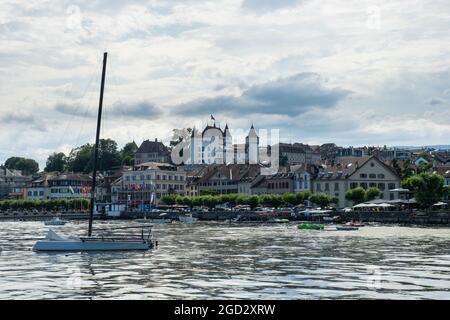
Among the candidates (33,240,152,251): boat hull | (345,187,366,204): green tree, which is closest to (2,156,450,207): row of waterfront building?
(345,187,366,204): green tree

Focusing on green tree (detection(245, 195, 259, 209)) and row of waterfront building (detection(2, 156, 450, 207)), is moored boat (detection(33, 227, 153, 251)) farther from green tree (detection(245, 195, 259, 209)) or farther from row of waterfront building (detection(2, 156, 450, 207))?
green tree (detection(245, 195, 259, 209))

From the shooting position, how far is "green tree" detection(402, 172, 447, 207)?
121 metres

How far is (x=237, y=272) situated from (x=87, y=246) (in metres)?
20.5

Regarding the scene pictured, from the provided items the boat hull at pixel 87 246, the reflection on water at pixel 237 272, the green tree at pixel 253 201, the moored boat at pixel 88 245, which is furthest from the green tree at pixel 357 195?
the boat hull at pixel 87 246

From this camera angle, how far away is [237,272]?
135 feet

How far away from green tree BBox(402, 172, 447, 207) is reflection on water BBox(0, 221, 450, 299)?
58.3 metres

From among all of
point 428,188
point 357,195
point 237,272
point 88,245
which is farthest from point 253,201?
point 237,272

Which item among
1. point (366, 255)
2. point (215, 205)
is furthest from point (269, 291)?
point (215, 205)

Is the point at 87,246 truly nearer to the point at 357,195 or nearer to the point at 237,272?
the point at 237,272

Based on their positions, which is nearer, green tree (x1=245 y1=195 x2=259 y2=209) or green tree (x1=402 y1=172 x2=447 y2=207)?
green tree (x1=402 y1=172 x2=447 y2=207)

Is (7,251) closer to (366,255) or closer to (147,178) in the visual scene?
(366,255)

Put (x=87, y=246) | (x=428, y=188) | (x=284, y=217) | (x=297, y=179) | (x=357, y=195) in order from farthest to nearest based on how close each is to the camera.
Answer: (x=297, y=179) < (x=357, y=195) < (x=284, y=217) < (x=428, y=188) < (x=87, y=246)

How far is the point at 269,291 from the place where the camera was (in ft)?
107
